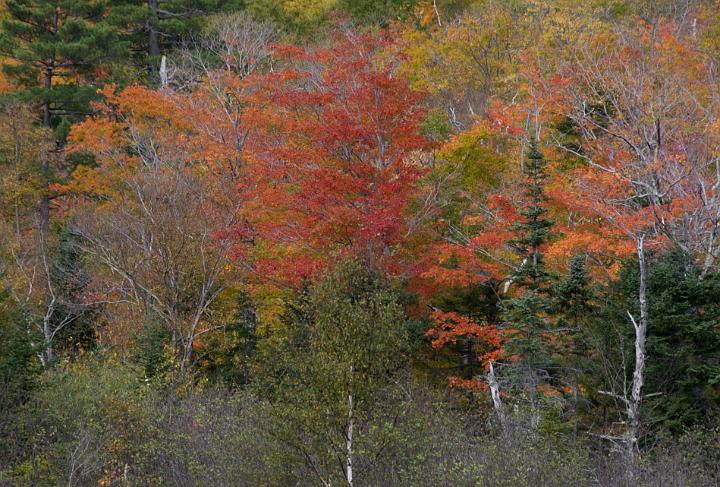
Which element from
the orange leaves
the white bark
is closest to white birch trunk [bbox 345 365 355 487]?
the orange leaves

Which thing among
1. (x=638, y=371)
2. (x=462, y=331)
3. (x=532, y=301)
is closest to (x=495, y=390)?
(x=462, y=331)

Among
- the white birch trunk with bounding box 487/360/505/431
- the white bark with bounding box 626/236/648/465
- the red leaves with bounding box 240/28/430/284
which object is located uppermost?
the red leaves with bounding box 240/28/430/284

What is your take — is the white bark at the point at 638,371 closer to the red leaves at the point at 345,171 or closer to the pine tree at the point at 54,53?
the red leaves at the point at 345,171

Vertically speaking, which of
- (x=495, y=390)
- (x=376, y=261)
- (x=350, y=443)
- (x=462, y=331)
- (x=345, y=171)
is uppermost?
(x=345, y=171)

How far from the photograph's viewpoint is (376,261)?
21109mm

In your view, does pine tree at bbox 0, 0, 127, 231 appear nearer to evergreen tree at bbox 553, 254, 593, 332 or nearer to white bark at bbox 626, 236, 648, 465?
evergreen tree at bbox 553, 254, 593, 332

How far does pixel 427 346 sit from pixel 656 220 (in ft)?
22.0

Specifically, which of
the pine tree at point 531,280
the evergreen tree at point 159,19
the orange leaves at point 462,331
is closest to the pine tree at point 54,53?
the evergreen tree at point 159,19

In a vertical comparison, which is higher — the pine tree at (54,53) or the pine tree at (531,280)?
the pine tree at (54,53)

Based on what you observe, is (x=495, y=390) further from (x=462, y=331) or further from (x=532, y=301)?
(x=532, y=301)

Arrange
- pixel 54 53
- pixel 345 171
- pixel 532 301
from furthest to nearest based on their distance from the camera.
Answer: pixel 54 53 < pixel 345 171 < pixel 532 301

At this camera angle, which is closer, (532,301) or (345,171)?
(532,301)

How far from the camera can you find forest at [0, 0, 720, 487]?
53.9ft

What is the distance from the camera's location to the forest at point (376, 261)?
53.9ft
